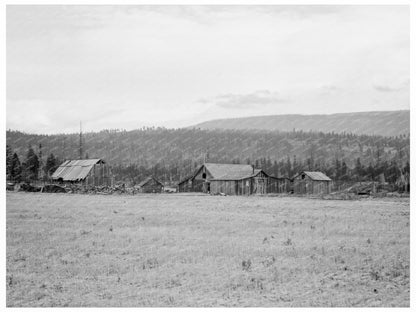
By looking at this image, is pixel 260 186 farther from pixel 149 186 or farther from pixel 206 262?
pixel 206 262

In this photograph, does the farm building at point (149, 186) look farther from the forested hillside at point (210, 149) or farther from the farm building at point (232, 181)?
the forested hillside at point (210, 149)

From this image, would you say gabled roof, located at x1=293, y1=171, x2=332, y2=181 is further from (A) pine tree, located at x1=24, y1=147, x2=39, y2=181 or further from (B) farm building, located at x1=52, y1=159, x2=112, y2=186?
(A) pine tree, located at x1=24, y1=147, x2=39, y2=181

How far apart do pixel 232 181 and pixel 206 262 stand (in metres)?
37.8

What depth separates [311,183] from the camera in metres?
53.9

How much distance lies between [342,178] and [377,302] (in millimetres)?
47845

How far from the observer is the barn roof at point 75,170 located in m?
46.4

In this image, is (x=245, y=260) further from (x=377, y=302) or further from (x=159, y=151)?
(x=159, y=151)

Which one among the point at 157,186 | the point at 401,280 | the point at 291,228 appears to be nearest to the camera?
the point at 401,280

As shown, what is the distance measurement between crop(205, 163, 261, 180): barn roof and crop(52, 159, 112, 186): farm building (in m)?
12.0

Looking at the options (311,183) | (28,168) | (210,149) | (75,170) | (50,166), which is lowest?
(311,183)

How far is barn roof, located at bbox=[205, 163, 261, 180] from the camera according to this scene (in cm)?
5153

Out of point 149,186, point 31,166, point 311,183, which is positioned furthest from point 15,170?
point 311,183
